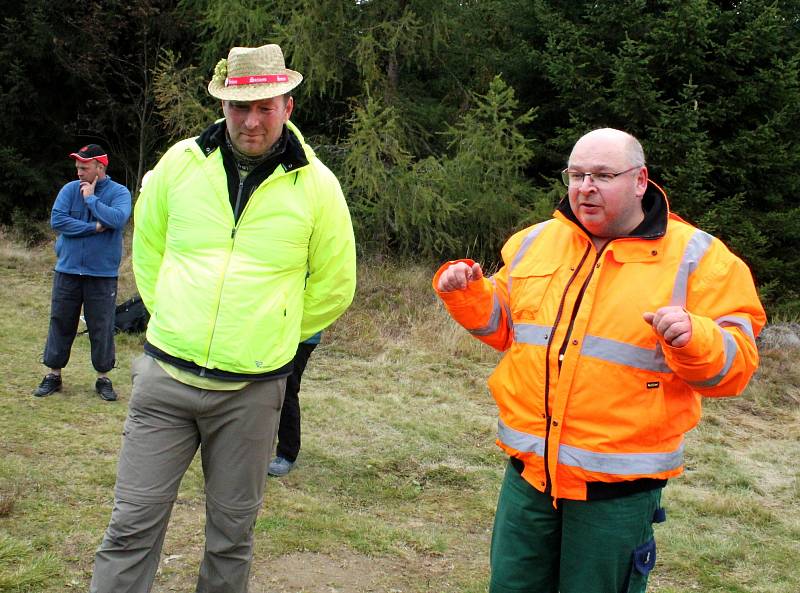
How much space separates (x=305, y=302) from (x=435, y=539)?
196cm

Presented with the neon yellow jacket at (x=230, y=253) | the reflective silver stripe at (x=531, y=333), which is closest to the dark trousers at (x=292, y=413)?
the neon yellow jacket at (x=230, y=253)

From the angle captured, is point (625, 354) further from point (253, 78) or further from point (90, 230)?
point (90, 230)

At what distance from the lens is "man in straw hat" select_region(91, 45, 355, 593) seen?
9.24ft

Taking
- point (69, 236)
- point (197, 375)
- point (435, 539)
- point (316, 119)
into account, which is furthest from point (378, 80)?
point (197, 375)

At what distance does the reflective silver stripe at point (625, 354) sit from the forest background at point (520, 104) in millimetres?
8502

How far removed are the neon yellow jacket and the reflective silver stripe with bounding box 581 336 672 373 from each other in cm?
113

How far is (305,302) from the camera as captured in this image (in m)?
3.24

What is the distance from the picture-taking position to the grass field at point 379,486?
4.05 metres

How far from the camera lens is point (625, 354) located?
242 centimetres

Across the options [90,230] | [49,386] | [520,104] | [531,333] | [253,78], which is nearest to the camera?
[531,333]

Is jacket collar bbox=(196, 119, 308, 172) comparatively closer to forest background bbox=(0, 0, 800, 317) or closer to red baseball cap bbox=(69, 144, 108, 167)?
red baseball cap bbox=(69, 144, 108, 167)

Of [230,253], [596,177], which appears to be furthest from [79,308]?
[596,177]

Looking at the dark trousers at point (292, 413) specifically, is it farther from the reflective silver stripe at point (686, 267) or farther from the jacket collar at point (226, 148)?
the reflective silver stripe at point (686, 267)

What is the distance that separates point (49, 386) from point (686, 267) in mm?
5666
